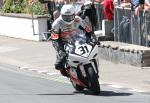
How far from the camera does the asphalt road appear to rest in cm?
1208

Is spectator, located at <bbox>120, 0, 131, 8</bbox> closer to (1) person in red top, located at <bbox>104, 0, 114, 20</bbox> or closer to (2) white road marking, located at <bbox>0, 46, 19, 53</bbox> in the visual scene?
(1) person in red top, located at <bbox>104, 0, 114, 20</bbox>

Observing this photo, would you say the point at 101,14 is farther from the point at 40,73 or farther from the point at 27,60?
the point at 40,73

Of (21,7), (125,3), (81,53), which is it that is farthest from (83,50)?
(21,7)

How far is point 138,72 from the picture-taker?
16656 mm

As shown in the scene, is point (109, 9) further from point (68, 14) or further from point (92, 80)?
point (92, 80)

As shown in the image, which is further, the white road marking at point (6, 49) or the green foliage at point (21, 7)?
the green foliage at point (21, 7)

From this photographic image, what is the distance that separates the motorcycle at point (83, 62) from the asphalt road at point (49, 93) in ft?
0.90

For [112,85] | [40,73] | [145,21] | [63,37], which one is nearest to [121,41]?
[145,21]

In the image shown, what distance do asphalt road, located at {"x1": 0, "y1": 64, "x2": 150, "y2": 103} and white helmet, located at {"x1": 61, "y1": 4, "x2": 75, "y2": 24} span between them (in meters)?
1.57

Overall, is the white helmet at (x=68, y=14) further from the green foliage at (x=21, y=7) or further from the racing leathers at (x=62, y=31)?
the green foliage at (x=21, y=7)

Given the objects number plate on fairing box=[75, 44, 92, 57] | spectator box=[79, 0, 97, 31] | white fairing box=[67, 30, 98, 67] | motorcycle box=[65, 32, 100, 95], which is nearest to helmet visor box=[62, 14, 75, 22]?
motorcycle box=[65, 32, 100, 95]

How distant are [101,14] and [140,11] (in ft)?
15.9

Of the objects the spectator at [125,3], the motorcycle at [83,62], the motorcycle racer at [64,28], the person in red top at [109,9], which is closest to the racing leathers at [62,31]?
the motorcycle racer at [64,28]

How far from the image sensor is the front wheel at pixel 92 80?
40.9 ft
